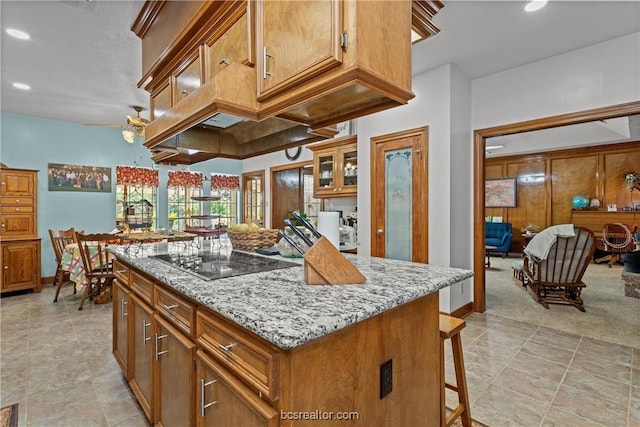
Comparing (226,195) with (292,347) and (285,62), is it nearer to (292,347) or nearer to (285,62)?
(285,62)

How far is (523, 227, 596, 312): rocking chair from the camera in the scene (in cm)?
369

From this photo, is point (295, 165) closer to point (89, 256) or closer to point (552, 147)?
point (89, 256)

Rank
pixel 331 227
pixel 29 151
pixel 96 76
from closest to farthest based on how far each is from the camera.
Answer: pixel 331 227
pixel 96 76
pixel 29 151

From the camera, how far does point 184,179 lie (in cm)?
647

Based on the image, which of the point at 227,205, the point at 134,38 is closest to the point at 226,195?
the point at 227,205

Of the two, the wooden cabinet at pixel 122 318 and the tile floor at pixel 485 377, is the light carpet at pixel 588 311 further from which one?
the wooden cabinet at pixel 122 318

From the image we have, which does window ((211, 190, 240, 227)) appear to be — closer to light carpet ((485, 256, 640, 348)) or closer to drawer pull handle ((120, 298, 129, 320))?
drawer pull handle ((120, 298, 129, 320))

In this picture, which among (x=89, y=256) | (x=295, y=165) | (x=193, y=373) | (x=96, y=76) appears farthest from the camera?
(x=295, y=165)

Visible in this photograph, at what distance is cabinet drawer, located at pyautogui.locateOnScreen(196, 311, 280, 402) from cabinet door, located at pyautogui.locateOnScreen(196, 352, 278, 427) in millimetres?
33

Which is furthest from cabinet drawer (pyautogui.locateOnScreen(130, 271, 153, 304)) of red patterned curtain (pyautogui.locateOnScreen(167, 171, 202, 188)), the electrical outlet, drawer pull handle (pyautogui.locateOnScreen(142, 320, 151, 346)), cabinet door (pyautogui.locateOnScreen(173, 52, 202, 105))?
red patterned curtain (pyautogui.locateOnScreen(167, 171, 202, 188))

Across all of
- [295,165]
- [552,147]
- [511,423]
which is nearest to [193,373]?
[511,423]

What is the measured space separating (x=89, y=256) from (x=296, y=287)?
155 inches

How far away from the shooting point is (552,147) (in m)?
7.16

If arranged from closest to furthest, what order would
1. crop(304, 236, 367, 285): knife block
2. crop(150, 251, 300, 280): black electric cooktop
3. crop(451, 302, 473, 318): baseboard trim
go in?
crop(304, 236, 367, 285): knife block
crop(150, 251, 300, 280): black electric cooktop
crop(451, 302, 473, 318): baseboard trim
